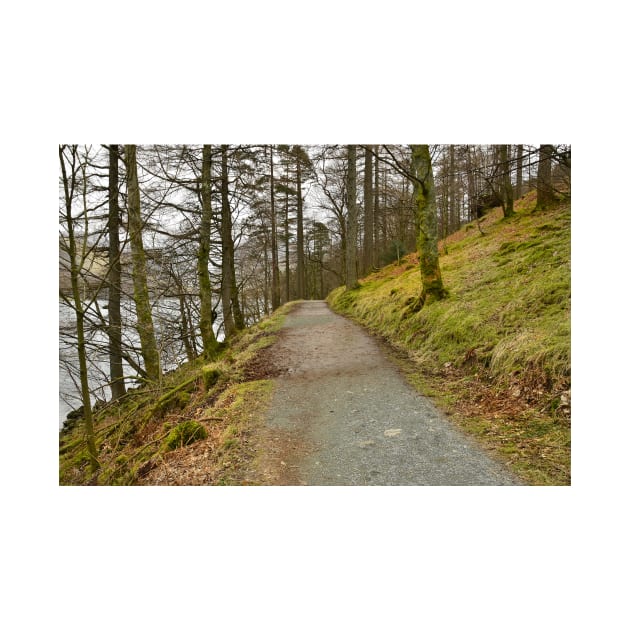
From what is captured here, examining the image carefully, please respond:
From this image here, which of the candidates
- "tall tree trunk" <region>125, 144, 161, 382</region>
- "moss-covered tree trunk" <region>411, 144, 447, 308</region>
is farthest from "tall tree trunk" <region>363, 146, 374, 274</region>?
"tall tree trunk" <region>125, 144, 161, 382</region>

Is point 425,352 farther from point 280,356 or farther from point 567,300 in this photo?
point 280,356

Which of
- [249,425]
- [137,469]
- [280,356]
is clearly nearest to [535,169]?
[280,356]

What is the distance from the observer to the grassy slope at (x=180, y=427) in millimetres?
2687

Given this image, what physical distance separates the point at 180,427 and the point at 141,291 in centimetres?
226

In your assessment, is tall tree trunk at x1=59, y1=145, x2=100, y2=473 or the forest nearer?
tall tree trunk at x1=59, y1=145, x2=100, y2=473

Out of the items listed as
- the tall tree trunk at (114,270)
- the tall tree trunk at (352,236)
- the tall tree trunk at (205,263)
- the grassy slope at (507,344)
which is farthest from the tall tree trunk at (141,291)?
the tall tree trunk at (352,236)

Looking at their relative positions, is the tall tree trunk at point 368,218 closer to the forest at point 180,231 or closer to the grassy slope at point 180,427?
the forest at point 180,231

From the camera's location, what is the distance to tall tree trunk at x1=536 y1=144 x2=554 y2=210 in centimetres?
311

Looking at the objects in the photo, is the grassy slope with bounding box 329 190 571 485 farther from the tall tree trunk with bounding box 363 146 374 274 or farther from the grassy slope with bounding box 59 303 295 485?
the tall tree trunk with bounding box 363 146 374 274

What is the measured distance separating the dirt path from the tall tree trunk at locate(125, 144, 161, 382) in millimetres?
1799

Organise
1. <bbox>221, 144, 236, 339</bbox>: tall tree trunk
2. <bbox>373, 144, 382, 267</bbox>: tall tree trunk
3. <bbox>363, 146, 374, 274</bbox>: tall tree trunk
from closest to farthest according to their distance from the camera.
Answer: <bbox>221, 144, 236, 339</bbox>: tall tree trunk < <bbox>363, 146, 374, 274</bbox>: tall tree trunk < <bbox>373, 144, 382, 267</bbox>: tall tree trunk

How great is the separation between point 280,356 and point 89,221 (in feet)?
10.6

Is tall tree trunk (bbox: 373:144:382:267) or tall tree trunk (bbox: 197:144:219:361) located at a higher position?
tall tree trunk (bbox: 373:144:382:267)

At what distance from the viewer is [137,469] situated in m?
3.00
